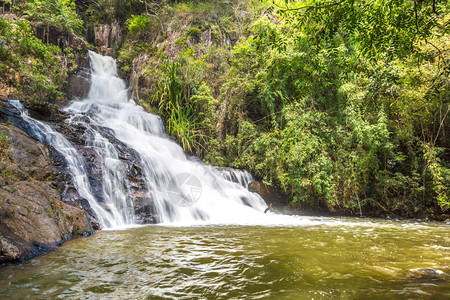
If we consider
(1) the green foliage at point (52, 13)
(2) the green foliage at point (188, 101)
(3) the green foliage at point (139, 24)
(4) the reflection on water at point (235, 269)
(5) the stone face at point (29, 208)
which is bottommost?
(4) the reflection on water at point (235, 269)

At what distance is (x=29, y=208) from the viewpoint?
387 centimetres

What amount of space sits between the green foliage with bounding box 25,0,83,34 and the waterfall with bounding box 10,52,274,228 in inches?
160

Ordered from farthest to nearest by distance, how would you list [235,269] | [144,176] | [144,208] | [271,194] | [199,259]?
[271,194]
[144,176]
[144,208]
[199,259]
[235,269]

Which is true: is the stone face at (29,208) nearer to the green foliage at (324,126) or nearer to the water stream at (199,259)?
the water stream at (199,259)

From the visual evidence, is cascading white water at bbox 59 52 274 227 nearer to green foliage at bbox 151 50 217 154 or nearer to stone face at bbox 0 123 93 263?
green foliage at bbox 151 50 217 154

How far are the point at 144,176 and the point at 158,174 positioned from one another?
0.60 meters

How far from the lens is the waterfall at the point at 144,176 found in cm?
628

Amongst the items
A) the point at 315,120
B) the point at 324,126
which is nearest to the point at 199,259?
the point at 315,120

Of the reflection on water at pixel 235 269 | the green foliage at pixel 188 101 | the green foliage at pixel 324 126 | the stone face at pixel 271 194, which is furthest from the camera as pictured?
the green foliage at pixel 188 101

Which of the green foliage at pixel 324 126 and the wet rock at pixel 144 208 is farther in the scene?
the green foliage at pixel 324 126

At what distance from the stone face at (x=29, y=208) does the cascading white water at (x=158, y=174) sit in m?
1.18

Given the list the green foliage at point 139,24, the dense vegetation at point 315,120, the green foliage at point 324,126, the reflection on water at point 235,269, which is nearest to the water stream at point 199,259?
the reflection on water at point 235,269

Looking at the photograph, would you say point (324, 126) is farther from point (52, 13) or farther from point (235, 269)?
point (52, 13)

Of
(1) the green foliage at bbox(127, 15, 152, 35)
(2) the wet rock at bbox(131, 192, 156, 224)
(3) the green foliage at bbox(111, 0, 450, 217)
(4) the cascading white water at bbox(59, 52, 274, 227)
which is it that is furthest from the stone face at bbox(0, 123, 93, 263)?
(1) the green foliage at bbox(127, 15, 152, 35)
